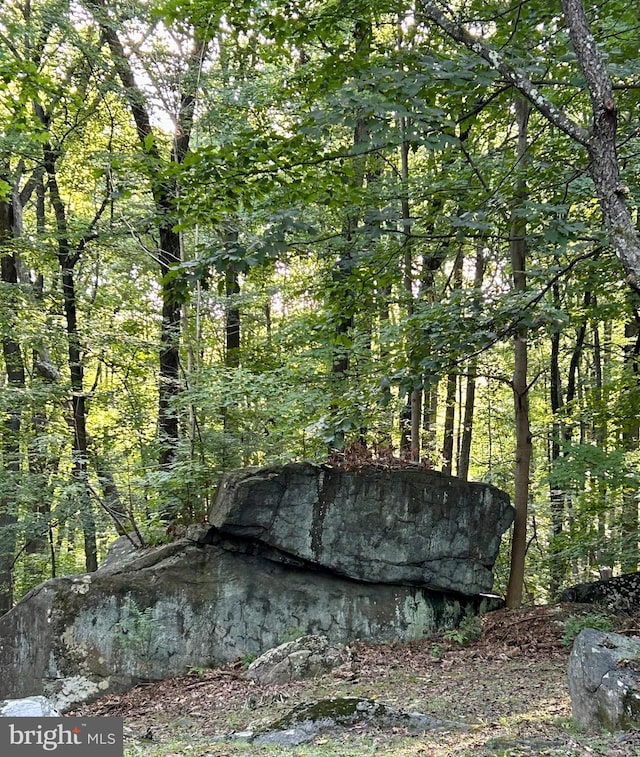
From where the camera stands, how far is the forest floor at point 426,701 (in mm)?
3250

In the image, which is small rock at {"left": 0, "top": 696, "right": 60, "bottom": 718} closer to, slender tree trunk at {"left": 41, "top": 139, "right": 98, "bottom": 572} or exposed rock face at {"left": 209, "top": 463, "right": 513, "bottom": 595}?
exposed rock face at {"left": 209, "top": 463, "right": 513, "bottom": 595}

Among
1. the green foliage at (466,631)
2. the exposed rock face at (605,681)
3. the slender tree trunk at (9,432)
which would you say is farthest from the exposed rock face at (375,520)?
the slender tree trunk at (9,432)

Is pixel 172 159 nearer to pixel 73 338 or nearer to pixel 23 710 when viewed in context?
pixel 73 338

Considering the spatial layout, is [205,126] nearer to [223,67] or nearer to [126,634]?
[223,67]

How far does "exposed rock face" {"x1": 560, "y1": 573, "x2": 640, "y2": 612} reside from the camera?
7438 millimetres

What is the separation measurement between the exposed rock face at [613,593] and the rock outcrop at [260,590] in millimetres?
1283

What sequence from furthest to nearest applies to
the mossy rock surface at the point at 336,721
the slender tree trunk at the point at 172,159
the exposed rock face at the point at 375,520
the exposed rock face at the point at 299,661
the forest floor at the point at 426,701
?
the slender tree trunk at the point at 172,159
the exposed rock face at the point at 375,520
the exposed rock face at the point at 299,661
the mossy rock surface at the point at 336,721
the forest floor at the point at 426,701

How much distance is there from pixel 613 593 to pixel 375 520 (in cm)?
328

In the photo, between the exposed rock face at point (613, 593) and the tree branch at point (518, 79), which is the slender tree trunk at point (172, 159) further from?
the exposed rock face at point (613, 593)

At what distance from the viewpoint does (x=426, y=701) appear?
4789mm

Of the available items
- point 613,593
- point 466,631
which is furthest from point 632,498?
point 466,631

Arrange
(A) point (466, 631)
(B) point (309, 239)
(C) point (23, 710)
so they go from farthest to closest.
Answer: (B) point (309, 239), (A) point (466, 631), (C) point (23, 710)

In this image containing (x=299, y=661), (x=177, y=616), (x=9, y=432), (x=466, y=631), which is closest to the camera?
(x=299, y=661)

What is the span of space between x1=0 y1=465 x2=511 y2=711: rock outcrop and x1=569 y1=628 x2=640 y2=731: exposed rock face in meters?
3.92
